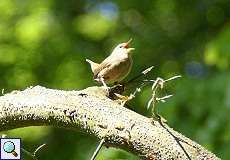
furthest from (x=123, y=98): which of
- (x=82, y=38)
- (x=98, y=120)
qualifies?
(x=82, y=38)

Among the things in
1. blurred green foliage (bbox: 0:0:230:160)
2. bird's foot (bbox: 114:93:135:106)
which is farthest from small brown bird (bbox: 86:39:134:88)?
blurred green foliage (bbox: 0:0:230:160)

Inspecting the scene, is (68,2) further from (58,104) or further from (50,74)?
(58,104)

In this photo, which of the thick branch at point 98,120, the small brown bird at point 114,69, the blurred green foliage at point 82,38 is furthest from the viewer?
the blurred green foliage at point 82,38

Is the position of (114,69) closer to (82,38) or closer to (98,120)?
(98,120)

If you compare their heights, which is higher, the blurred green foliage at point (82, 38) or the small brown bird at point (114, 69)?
the blurred green foliage at point (82, 38)

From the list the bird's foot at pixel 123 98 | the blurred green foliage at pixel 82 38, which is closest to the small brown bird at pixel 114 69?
the bird's foot at pixel 123 98

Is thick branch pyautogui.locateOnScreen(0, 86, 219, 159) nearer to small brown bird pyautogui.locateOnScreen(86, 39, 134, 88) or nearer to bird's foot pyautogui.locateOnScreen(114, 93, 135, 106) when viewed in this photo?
bird's foot pyautogui.locateOnScreen(114, 93, 135, 106)

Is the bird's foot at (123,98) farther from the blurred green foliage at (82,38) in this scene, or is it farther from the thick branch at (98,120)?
the blurred green foliage at (82,38)
